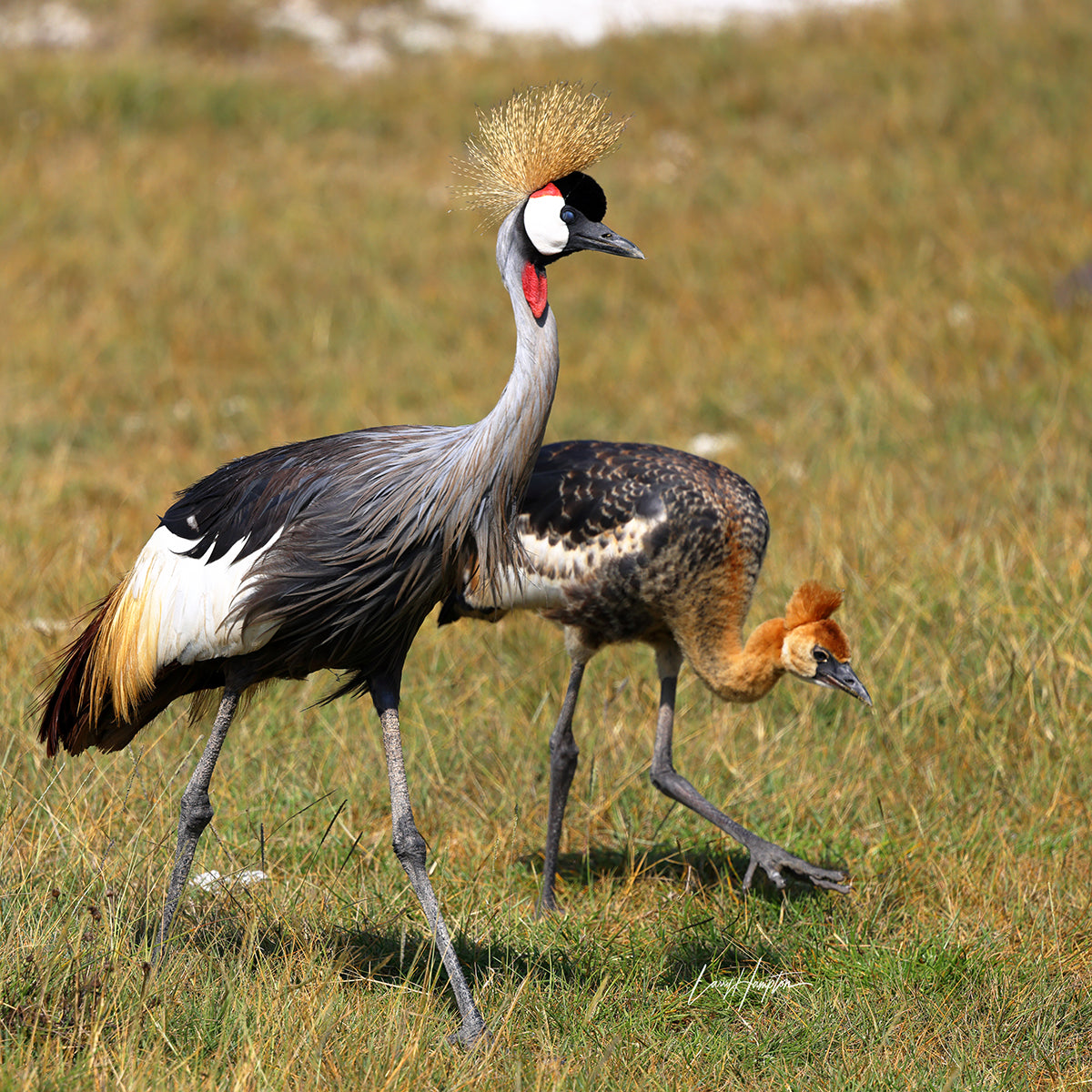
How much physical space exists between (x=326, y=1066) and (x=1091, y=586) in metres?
3.40

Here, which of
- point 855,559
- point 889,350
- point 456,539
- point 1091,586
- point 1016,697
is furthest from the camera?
point 889,350

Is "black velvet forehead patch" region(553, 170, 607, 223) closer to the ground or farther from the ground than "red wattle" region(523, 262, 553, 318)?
farther from the ground

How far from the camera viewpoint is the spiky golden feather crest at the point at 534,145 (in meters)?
2.98

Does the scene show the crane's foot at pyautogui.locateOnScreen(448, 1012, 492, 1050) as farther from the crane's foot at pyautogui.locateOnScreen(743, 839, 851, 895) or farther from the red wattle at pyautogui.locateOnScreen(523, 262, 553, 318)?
the red wattle at pyautogui.locateOnScreen(523, 262, 553, 318)

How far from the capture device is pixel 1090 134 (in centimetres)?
961

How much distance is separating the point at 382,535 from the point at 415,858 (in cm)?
75

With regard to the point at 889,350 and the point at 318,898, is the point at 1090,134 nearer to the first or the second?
the point at 889,350

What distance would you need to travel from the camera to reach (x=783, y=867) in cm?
372

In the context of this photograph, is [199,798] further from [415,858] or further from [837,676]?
[837,676]

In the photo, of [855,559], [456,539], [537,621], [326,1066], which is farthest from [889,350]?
[326,1066]

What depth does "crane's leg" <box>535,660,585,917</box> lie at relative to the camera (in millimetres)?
3842

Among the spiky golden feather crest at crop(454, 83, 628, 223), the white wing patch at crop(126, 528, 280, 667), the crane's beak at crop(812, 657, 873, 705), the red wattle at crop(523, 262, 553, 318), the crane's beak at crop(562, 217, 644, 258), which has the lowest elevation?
the crane's beak at crop(812, 657, 873, 705)
